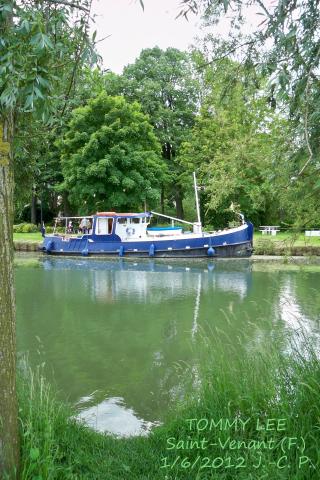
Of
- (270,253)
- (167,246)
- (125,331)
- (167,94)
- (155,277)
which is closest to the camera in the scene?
(125,331)

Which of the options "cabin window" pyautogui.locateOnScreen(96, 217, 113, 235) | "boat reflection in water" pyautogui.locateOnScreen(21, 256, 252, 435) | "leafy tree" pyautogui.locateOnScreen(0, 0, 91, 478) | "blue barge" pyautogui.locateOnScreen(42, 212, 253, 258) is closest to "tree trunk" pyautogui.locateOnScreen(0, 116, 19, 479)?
"leafy tree" pyautogui.locateOnScreen(0, 0, 91, 478)

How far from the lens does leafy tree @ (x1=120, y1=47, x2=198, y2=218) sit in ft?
103

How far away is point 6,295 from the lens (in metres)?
Result: 2.72

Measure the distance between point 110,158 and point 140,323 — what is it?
1820 cm

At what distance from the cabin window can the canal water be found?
17.2ft

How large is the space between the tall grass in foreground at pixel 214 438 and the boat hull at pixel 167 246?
18187 millimetres

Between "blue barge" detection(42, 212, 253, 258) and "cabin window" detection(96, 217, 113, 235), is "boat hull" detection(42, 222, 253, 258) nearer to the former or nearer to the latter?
"blue barge" detection(42, 212, 253, 258)

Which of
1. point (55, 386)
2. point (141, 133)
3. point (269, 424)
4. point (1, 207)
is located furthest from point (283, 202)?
point (141, 133)

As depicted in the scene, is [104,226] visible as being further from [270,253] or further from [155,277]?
[270,253]

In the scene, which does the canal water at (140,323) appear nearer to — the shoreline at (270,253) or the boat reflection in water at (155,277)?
the boat reflection in water at (155,277)

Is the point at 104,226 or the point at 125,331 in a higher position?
the point at 104,226

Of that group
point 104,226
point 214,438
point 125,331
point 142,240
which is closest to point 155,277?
point 142,240

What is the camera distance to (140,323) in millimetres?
9477

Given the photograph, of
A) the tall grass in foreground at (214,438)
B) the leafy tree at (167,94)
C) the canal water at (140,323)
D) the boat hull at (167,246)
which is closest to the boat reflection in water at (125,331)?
the canal water at (140,323)
